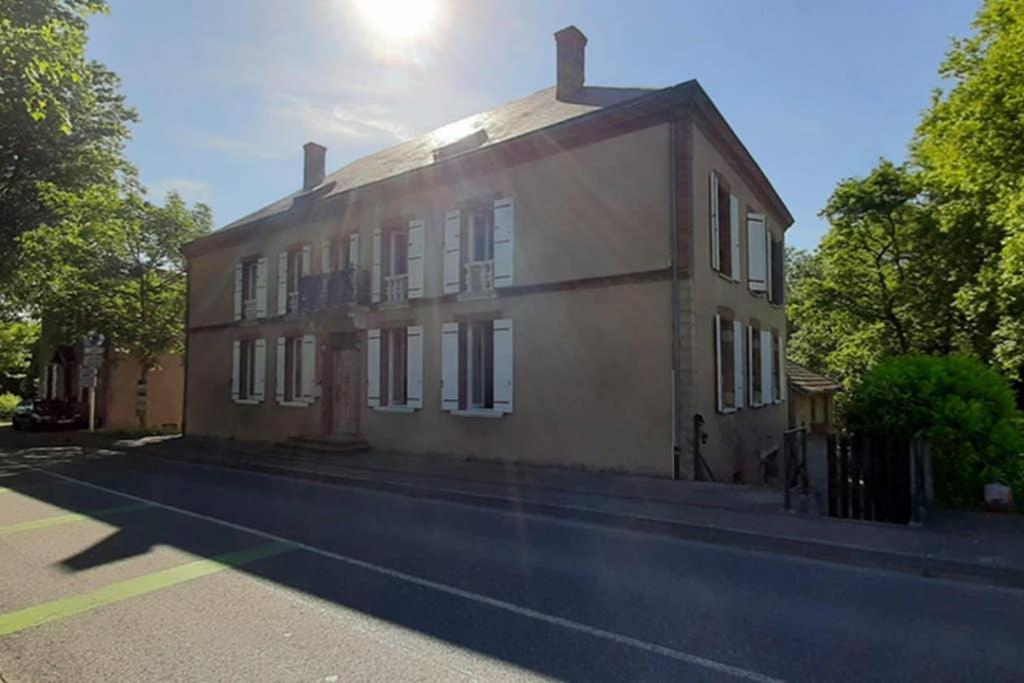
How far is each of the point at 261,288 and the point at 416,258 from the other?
6471mm

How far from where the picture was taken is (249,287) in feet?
57.6

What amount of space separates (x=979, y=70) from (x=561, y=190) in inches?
534

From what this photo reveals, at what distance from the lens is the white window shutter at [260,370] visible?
1623cm

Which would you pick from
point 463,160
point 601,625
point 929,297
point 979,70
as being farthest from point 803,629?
point 929,297

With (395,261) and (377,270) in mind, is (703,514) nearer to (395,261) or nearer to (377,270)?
(395,261)

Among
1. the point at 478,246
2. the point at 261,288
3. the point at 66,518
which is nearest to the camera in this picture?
the point at 66,518

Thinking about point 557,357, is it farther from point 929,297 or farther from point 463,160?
point 929,297

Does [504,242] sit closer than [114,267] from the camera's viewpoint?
Yes

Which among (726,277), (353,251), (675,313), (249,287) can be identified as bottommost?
(675,313)

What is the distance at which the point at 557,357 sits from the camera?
10516 mm

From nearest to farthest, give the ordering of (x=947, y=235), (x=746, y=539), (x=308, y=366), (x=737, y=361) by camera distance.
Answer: (x=746, y=539)
(x=737, y=361)
(x=308, y=366)
(x=947, y=235)

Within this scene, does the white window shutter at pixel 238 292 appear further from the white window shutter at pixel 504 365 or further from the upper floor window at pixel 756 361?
the upper floor window at pixel 756 361

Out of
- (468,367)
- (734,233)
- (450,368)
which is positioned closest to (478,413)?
(468,367)

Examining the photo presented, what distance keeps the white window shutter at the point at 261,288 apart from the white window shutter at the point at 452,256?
7.19 m
